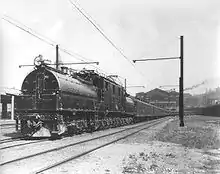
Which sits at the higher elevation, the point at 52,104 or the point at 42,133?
the point at 52,104

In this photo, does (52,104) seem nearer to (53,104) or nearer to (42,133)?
(53,104)

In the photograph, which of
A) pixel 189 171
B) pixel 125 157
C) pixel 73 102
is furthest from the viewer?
pixel 73 102

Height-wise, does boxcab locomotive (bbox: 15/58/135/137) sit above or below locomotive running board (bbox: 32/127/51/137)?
above

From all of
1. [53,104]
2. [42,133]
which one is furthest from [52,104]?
[42,133]

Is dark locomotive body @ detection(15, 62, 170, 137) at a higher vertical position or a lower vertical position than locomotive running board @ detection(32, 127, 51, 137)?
higher

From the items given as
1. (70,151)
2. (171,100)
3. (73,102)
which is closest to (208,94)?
(171,100)

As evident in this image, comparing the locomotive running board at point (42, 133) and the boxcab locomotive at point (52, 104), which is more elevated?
the boxcab locomotive at point (52, 104)

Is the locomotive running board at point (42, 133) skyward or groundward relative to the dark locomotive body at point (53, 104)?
groundward

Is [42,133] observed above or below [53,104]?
below

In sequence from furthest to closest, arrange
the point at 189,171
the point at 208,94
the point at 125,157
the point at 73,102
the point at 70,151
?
the point at 208,94 → the point at 73,102 → the point at 70,151 → the point at 125,157 → the point at 189,171

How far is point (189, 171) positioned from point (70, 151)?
16.0ft

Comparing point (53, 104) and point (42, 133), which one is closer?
point (42, 133)

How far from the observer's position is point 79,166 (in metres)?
8.75

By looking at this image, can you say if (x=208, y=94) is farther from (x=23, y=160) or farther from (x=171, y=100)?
(x=23, y=160)
